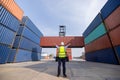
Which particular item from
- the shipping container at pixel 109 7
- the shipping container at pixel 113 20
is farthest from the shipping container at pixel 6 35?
the shipping container at pixel 109 7

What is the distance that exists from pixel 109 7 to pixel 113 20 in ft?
7.19

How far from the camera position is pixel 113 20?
50.3 ft

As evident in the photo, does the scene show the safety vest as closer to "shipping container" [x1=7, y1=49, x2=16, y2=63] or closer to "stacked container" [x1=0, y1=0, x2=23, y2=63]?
"stacked container" [x1=0, y1=0, x2=23, y2=63]

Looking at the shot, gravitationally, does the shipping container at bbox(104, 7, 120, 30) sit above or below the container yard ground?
above

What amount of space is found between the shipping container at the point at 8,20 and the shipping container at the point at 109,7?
14.1 meters

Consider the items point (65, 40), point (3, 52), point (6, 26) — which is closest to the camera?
point (3, 52)

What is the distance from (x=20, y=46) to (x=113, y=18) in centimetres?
1587

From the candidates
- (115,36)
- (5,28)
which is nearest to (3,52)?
(5,28)

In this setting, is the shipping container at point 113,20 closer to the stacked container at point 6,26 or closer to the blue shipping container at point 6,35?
the stacked container at point 6,26

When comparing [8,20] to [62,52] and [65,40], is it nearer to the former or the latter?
[62,52]

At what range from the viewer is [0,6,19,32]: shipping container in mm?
14079

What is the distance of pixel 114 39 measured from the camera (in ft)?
50.4

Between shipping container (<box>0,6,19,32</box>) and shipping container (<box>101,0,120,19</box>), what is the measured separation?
1408cm

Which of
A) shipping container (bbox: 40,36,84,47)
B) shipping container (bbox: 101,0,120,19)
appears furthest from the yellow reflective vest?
shipping container (bbox: 40,36,84,47)
